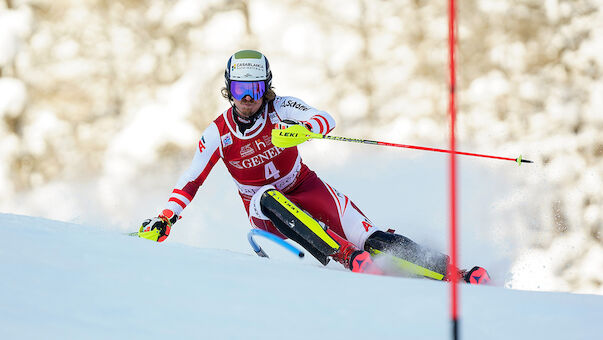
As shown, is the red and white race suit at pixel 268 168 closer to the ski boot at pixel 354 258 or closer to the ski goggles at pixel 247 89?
the ski goggles at pixel 247 89

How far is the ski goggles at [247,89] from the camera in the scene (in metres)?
3.70

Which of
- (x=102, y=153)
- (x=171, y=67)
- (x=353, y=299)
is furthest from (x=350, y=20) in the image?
(x=353, y=299)

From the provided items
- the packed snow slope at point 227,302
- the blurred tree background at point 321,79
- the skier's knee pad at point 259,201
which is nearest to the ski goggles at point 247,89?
the skier's knee pad at point 259,201

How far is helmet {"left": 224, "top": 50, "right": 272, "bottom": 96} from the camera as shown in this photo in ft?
12.1

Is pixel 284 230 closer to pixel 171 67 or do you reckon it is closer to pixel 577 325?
pixel 577 325

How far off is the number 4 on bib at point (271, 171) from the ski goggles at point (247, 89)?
0.46m

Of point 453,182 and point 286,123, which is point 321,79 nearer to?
point 286,123

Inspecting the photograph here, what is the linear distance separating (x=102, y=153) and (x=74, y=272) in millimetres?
9675

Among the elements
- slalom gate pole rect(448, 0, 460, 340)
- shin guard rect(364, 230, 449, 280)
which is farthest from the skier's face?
slalom gate pole rect(448, 0, 460, 340)

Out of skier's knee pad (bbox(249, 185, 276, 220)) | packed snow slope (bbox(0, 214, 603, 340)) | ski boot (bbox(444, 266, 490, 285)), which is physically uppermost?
skier's knee pad (bbox(249, 185, 276, 220))

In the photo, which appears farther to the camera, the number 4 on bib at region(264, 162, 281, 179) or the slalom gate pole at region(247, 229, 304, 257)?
the number 4 on bib at region(264, 162, 281, 179)

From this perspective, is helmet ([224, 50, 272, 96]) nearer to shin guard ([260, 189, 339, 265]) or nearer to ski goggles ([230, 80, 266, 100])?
ski goggles ([230, 80, 266, 100])

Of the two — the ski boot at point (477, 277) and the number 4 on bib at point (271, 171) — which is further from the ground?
the number 4 on bib at point (271, 171)

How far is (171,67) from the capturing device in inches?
458
